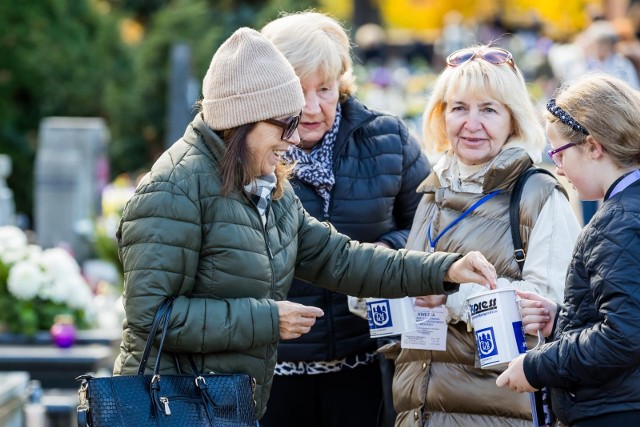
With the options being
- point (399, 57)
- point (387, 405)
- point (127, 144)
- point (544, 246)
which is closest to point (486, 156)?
point (544, 246)

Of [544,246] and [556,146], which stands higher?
[556,146]

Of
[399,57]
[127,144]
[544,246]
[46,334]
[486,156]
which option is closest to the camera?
[544,246]

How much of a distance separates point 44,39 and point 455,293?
1732 centimetres

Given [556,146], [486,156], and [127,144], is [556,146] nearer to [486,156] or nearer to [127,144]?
[486,156]

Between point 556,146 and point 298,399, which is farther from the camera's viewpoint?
point 298,399

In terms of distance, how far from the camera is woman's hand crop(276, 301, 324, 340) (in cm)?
352

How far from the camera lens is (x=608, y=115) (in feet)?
11.4

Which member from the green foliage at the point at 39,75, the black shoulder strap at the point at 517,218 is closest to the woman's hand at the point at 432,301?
the black shoulder strap at the point at 517,218

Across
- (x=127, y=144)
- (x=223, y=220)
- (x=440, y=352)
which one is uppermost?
(x=223, y=220)

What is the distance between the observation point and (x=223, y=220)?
11.5ft

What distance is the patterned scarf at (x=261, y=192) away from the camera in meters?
3.61

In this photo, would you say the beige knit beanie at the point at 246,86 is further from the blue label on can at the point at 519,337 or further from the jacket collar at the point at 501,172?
the blue label on can at the point at 519,337

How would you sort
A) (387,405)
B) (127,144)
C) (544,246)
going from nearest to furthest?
(544,246)
(387,405)
(127,144)

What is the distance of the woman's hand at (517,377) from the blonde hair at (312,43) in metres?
1.44
